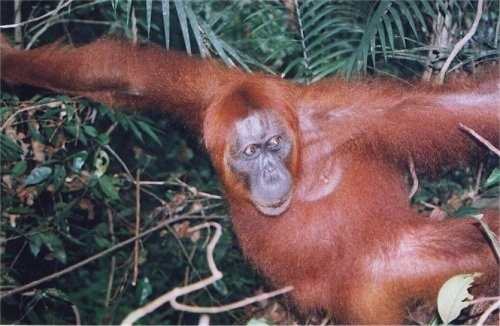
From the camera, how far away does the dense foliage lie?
3.91m

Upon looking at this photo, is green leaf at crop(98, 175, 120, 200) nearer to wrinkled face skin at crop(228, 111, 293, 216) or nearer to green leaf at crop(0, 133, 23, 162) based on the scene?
green leaf at crop(0, 133, 23, 162)

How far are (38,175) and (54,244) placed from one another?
43 cm

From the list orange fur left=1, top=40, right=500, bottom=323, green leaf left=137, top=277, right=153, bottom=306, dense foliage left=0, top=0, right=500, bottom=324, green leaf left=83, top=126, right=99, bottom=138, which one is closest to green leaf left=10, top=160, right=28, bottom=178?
dense foliage left=0, top=0, right=500, bottom=324

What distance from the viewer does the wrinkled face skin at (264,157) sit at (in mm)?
3170

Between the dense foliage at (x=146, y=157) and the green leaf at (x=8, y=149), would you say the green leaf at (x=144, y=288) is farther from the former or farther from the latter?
the green leaf at (x=8, y=149)

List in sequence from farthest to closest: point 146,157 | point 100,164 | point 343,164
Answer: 1. point 146,157
2. point 100,164
3. point 343,164

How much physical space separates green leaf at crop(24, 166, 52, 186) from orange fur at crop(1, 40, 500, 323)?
2.01 ft

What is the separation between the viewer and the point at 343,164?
3389 millimetres

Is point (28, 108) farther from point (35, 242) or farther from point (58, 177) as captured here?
point (35, 242)

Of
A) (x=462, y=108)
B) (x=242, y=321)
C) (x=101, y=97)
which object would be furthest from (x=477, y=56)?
(x=242, y=321)

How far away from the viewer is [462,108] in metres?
3.05

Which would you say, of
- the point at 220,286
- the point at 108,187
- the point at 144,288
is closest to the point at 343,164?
the point at 220,286

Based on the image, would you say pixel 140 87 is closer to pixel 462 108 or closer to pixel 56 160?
pixel 56 160

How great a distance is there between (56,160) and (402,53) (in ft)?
7.14
